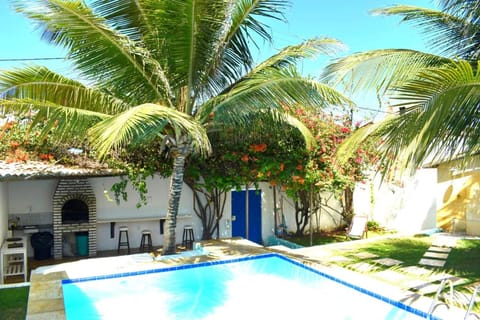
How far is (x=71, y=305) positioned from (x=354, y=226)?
11.1m

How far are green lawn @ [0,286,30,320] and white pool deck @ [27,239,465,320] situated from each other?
29cm

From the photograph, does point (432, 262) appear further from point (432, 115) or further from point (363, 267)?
point (432, 115)

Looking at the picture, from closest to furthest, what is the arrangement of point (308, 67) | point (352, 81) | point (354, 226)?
point (352, 81)
point (308, 67)
point (354, 226)

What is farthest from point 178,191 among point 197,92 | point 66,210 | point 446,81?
point 446,81

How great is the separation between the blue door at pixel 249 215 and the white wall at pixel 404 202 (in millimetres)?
4800

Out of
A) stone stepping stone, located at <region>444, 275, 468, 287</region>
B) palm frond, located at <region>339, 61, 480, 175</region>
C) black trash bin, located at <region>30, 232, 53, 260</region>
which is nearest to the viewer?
palm frond, located at <region>339, 61, 480, 175</region>

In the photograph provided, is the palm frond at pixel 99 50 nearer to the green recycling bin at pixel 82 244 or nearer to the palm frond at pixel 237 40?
the palm frond at pixel 237 40

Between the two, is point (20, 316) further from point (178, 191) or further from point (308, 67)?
point (308, 67)

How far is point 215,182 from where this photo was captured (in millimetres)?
14336

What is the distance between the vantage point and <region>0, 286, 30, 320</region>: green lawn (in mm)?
7707

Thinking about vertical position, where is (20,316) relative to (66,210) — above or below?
below

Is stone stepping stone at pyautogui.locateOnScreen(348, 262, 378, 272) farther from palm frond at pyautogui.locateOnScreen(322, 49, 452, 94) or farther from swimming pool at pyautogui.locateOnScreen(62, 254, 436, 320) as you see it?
palm frond at pyautogui.locateOnScreen(322, 49, 452, 94)

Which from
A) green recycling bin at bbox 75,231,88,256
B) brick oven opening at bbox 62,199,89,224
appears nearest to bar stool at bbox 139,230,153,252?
green recycling bin at bbox 75,231,88,256

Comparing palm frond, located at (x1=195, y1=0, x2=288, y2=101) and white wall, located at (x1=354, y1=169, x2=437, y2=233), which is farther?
white wall, located at (x1=354, y1=169, x2=437, y2=233)
